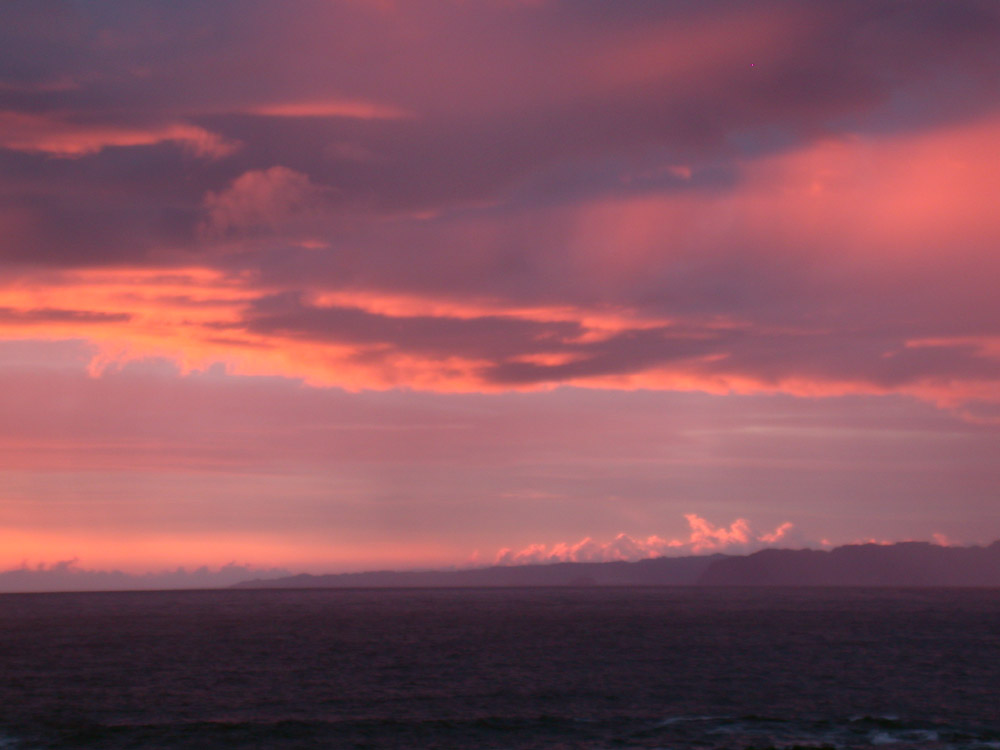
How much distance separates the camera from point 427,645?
11306 cm

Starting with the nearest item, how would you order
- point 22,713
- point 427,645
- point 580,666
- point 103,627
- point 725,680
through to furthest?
point 22,713 < point 725,680 < point 580,666 < point 427,645 < point 103,627

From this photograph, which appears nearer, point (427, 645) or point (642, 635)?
point (427, 645)

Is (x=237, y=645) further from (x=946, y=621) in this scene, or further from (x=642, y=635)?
(x=946, y=621)

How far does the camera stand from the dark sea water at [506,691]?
53.7 metres

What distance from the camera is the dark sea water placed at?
2112 inches

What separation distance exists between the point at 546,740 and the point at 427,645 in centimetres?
6370

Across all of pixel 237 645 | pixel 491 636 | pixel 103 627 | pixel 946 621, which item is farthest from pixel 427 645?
pixel 946 621

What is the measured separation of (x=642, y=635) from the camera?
12962cm

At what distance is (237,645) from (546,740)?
77472 mm

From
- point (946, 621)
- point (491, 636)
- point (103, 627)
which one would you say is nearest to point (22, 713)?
point (491, 636)

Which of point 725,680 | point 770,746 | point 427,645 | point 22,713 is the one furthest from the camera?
point 427,645

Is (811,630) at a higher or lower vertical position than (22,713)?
lower

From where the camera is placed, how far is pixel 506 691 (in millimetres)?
71000

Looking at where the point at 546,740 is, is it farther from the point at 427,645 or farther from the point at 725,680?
the point at 427,645
